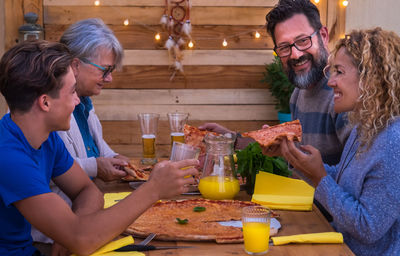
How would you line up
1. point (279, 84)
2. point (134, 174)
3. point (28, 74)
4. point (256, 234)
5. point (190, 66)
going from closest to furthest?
point (256, 234) → point (28, 74) → point (134, 174) → point (279, 84) → point (190, 66)

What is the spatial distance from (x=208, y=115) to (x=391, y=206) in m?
3.36

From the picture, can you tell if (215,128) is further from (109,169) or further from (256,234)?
(256,234)

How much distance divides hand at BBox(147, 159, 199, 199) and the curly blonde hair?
635 mm

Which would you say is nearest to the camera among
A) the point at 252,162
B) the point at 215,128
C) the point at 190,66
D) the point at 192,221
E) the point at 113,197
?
the point at 192,221

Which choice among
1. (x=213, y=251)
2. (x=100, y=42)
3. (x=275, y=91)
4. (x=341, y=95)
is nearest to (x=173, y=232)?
(x=213, y=251)

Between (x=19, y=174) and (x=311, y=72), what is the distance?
183 centimetres

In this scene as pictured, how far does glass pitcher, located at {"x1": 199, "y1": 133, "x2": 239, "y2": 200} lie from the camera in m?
1.88

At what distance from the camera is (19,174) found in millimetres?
1434

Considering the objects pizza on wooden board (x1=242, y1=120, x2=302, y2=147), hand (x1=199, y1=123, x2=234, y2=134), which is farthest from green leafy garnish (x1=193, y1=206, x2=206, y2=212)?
hand (x1=199, y1=123, x2=234, y2=134)

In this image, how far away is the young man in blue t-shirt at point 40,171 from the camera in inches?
56.1

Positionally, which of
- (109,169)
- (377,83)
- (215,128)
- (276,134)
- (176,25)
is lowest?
(109,169)

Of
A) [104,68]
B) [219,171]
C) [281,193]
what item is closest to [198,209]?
[219,171]

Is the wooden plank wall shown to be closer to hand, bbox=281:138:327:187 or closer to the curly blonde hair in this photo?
hand, bbox=281:138:327:187

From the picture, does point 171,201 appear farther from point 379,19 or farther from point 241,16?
point 379,19
